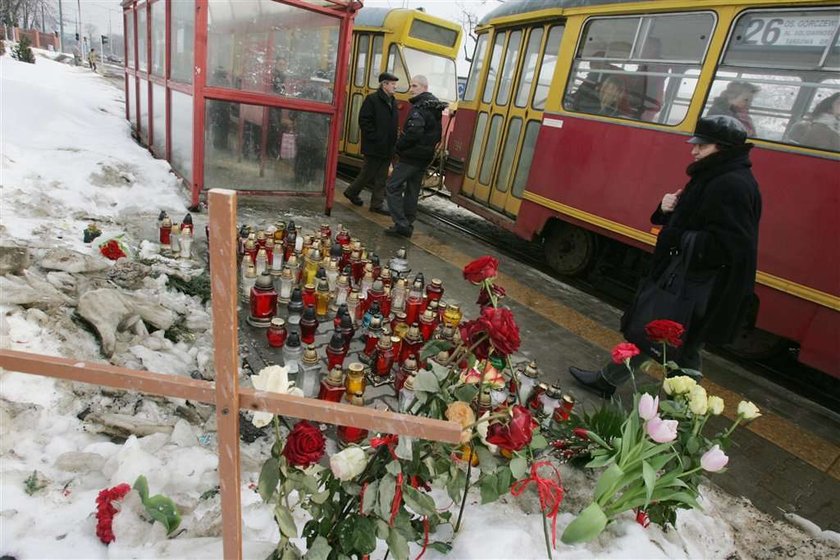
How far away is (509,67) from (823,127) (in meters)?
3.84

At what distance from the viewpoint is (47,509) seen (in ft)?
5.21

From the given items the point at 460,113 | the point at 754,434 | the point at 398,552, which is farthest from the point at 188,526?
the point at 460,113

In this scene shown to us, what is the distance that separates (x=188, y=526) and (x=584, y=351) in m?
3.24

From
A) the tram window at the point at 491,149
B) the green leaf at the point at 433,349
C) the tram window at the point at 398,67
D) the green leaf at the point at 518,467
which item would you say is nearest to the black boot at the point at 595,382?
the green leaf at the point at 433,349

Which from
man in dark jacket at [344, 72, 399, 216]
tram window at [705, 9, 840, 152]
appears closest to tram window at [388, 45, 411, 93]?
man in dark jacket at [344, 72, 399, 216]

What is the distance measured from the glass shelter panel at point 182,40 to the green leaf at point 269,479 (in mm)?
5143

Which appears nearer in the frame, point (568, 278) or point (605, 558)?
point (605, 558)

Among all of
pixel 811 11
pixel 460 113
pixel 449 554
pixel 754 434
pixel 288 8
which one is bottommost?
pixel 754 434

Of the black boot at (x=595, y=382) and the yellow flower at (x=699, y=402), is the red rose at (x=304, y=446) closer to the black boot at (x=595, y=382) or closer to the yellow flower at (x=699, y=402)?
the yellow flower at (x=699, y=402)

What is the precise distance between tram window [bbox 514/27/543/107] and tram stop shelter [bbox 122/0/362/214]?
7.05 ft

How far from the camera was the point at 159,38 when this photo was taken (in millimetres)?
6379

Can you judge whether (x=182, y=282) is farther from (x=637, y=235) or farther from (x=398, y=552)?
(x=637, y=235)

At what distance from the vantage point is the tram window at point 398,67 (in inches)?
328

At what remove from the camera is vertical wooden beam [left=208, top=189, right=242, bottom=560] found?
938 millimetres
